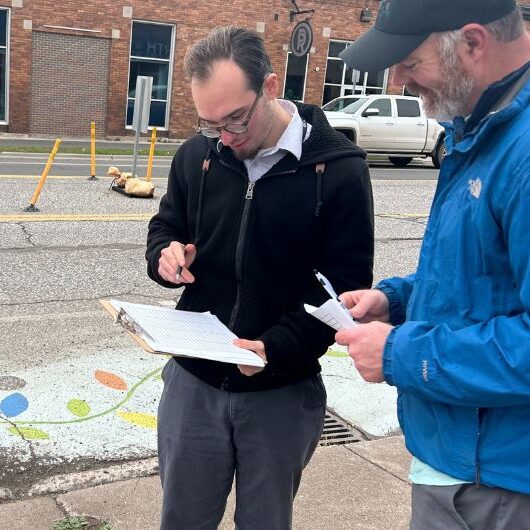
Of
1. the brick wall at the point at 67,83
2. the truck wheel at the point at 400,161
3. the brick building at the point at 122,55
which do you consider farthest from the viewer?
the brick wall at the point at 67,83

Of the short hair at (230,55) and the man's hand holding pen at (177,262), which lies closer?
the short hair at (230,55)

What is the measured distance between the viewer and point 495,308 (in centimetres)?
151

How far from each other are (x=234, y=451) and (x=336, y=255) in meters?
0.71

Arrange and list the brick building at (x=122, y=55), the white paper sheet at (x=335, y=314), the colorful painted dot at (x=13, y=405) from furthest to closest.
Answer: the brick building at (x=122, y=55) → the colorful painted dot at (x=13, y=405) → the white paper sheet at (x=335, y=314)

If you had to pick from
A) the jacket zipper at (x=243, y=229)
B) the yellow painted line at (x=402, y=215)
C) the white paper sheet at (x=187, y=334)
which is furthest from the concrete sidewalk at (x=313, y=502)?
the yellow painted line at (x=402, y=215)

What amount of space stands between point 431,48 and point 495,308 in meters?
0.58

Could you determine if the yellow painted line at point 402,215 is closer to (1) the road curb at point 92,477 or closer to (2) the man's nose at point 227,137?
(1) the road curb at point 92,477

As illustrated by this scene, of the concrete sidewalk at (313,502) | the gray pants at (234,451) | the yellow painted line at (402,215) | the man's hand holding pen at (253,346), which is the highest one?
the man's hand holding pen at (253,346)

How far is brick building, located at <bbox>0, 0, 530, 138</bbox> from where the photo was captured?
2259cm

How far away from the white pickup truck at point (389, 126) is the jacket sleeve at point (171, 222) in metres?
17.1

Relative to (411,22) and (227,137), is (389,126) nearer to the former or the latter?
(227,137)

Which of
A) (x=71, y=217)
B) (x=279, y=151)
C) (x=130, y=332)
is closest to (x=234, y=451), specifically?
(x=130, y=332)

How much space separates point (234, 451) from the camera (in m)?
2.30

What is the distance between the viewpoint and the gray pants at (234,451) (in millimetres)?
2246
